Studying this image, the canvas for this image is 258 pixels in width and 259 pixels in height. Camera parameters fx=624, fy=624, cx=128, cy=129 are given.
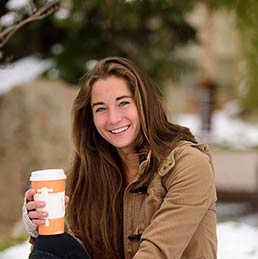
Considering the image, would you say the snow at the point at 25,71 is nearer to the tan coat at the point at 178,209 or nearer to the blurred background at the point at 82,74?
the blurred background at the point at 82,74

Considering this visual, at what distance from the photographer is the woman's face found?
251 centimetres

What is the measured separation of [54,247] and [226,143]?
9279 mm

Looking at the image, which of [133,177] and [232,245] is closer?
[133,177]

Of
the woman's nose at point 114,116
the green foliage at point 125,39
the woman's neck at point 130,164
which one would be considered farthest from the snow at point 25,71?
the woman's nose at point 114,116

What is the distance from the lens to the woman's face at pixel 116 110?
2.51 metres

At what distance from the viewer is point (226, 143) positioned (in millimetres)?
11336

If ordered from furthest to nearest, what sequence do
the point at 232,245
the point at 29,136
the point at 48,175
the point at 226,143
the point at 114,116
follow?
the point at 226,143 → the point at 29,136 → the point at 232,245 → the point at 114,116 → the point at 48,175

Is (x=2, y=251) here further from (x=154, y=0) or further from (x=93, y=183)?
(x=154, y=0)

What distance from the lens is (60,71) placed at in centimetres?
816

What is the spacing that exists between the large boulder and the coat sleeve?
4.14 meters

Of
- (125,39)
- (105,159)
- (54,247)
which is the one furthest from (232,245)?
(125,39)

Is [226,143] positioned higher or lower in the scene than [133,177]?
lower

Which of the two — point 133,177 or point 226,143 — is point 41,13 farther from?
point 226,143

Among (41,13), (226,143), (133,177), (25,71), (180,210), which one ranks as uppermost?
(25,71)
